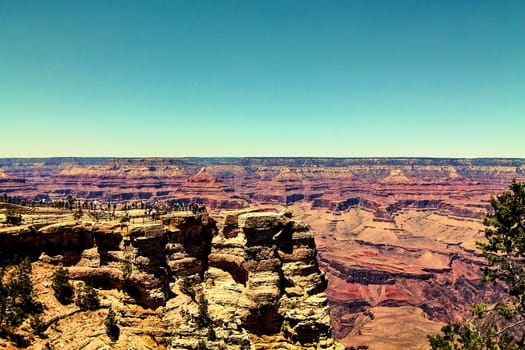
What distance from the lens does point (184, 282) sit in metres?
32.7

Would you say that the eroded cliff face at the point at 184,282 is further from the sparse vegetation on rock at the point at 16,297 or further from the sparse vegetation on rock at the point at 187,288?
the sparse vegetation on rock at the point at 16,297

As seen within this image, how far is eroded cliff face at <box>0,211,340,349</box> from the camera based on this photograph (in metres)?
26.8

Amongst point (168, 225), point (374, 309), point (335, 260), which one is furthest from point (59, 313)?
point (335, 260)

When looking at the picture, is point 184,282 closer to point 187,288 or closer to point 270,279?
point 187,288

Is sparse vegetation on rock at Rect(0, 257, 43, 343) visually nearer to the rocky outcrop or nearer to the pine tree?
the rocky outcrop

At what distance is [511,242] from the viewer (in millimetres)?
30297

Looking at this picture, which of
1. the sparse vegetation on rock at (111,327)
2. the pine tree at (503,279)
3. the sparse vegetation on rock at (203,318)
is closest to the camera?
the sparse vegetation on rock at (111,327)

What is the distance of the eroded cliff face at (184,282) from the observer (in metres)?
26.8

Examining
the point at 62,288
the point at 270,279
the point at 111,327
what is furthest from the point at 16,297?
the point at 270,279

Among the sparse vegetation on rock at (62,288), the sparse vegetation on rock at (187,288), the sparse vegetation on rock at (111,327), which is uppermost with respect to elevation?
the sparse vegetation on rock at (62,288)

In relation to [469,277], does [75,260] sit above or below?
above

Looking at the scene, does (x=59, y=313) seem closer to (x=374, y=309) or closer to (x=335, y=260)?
(x=374, y=309)

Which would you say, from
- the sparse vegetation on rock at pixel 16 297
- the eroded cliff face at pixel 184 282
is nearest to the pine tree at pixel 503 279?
the eroded cliff face at pixel 184 282

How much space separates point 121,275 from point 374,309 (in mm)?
89021
